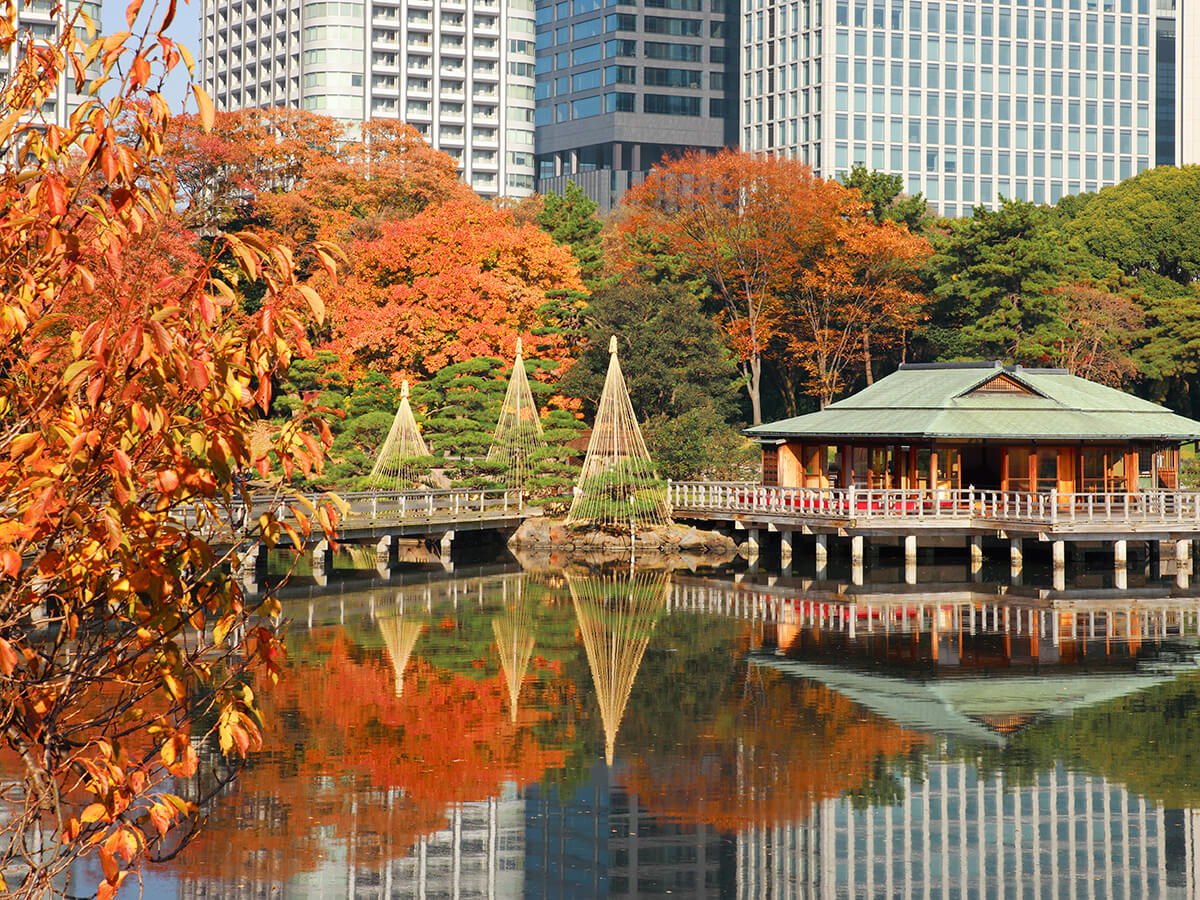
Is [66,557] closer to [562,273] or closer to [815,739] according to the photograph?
[815,739]

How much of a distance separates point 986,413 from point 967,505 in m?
3.11

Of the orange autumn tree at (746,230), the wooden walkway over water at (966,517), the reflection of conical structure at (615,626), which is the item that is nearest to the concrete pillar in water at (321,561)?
the reflection of conical structure at (615,626)

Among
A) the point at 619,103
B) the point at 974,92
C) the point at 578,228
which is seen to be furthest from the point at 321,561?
the point at 619,103

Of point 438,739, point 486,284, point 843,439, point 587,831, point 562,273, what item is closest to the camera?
point 587,831

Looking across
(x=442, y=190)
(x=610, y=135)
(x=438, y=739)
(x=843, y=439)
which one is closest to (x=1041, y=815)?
(x=438, y=739)

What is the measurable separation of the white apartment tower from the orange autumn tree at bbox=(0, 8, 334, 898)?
397 feet

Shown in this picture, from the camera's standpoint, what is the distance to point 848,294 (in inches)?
2431

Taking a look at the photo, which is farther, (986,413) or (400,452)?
(400,452)

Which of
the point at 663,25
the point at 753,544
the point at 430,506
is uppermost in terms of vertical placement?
the point at 663,25

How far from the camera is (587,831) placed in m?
16.2

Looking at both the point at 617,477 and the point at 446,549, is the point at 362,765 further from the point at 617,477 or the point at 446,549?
the point at 617,477

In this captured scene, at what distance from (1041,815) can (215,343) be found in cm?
1399

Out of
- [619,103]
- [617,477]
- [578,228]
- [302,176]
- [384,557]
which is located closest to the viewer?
[384,557]

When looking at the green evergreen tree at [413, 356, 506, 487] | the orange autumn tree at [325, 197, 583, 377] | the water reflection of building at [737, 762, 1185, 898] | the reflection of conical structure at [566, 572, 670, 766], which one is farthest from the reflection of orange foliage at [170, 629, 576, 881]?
the orange autumn tree at [325, 197, 583, 377]
